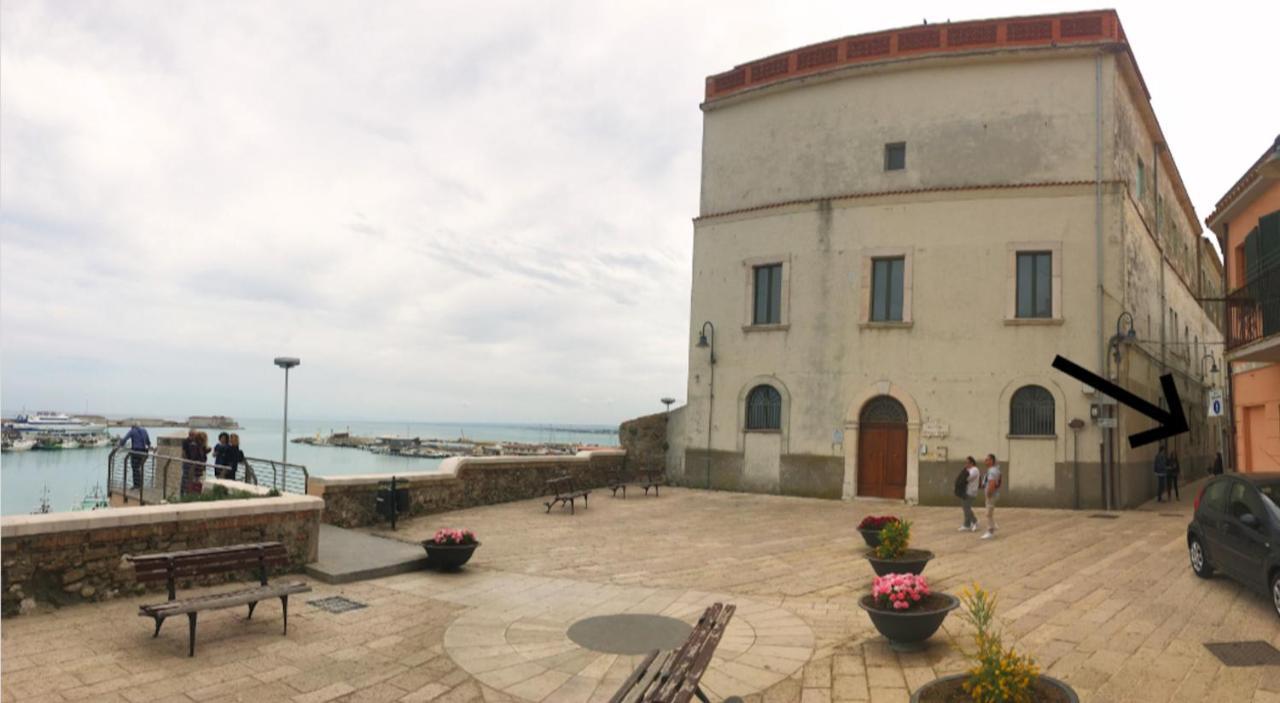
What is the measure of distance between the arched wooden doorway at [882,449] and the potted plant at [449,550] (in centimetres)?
1336

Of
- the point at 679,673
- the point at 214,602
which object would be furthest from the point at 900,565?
the point at 214,602

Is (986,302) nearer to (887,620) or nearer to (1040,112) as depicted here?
(1040,112)

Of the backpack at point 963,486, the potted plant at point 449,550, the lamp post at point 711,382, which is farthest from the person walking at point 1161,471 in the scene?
the potted plant at point 449,550

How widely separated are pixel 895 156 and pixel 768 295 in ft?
17.5

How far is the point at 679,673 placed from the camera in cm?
461

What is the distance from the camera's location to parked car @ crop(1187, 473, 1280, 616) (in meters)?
7.99

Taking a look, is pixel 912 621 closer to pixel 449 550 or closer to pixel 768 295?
pixel 449 550

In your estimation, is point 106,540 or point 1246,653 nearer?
point 1246,653

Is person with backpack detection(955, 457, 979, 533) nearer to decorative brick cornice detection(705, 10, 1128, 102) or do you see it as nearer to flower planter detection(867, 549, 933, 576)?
flower planter detection(867, 549, 933, 576)

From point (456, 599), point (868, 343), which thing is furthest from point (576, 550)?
point (868, 343)

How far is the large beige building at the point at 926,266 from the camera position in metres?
19.5

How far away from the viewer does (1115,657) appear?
676 cm

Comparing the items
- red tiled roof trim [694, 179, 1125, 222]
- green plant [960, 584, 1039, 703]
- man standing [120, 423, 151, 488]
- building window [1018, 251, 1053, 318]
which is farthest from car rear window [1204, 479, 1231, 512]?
man standing [120, 423, 151, 488]

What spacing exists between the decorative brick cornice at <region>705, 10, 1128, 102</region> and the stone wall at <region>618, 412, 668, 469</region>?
10.8m
